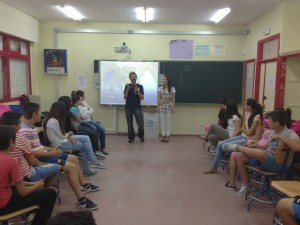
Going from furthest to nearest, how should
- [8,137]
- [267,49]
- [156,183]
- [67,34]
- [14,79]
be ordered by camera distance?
[67,34] → [14,79] → [267,49] → [156,183] → [8,137]

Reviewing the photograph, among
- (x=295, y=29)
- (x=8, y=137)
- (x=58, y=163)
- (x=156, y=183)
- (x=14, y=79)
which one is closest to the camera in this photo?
(x=8, y=137)

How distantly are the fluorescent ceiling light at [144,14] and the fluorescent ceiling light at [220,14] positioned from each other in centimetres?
137

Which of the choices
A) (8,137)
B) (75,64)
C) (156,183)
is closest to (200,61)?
(75,64)

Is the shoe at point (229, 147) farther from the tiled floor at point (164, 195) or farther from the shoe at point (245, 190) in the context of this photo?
the shoe at point (245, 190)

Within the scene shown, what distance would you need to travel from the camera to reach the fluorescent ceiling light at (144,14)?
562 cm

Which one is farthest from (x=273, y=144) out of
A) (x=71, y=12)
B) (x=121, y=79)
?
(x=71, y=12)

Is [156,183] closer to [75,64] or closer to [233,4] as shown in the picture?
[233,4]

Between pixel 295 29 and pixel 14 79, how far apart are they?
18.5 feet

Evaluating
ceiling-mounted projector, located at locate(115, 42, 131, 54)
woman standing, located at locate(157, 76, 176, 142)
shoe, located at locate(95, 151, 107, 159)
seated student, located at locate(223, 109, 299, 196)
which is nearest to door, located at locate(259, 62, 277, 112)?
woman standing, located at locate(157, 76, 176, 142)

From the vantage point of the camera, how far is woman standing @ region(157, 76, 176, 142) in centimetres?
648

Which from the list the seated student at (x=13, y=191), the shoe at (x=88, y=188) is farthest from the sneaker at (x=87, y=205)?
the seated student at (x=13, y=191)

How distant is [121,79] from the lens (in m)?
7.01

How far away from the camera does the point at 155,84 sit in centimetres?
701

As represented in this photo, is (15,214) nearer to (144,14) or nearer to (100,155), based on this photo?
(100,155)
